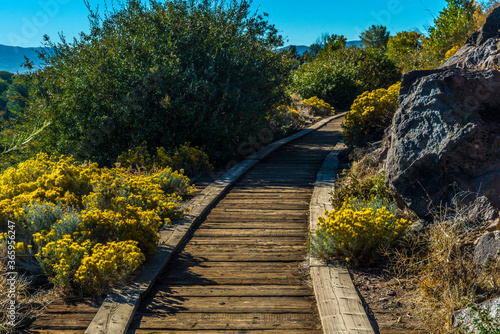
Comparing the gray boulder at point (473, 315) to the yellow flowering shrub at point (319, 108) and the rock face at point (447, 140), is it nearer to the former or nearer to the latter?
the rock face at point (447, 140)

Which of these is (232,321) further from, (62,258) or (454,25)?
(454,25)

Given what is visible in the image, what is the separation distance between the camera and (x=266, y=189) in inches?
295

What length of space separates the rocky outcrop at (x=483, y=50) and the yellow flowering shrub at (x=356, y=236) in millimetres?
3522

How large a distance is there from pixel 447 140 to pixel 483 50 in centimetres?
363

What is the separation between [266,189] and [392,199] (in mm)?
2369

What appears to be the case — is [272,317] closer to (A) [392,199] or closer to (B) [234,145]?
(A) [392,199]

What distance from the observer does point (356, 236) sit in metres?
4.32

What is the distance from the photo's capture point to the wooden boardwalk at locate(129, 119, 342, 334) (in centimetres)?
351

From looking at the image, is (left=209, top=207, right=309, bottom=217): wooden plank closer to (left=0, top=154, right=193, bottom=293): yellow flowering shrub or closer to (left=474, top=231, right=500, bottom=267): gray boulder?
(left=0, top=154, right=193, bottom=293): yellow flowering shrub

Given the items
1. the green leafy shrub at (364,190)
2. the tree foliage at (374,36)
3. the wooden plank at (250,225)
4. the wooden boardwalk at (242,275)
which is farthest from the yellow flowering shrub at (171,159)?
the tree foliage at (374,36)

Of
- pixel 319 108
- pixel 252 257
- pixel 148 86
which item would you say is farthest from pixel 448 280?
pixel 319 108

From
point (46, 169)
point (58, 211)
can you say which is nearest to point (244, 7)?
point (46, 169)

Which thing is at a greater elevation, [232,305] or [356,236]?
[356,236]

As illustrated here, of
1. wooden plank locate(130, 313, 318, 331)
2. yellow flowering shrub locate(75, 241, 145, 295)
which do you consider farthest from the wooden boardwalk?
→ yellow flowering shrub locate(75, 241, 145, 295)
